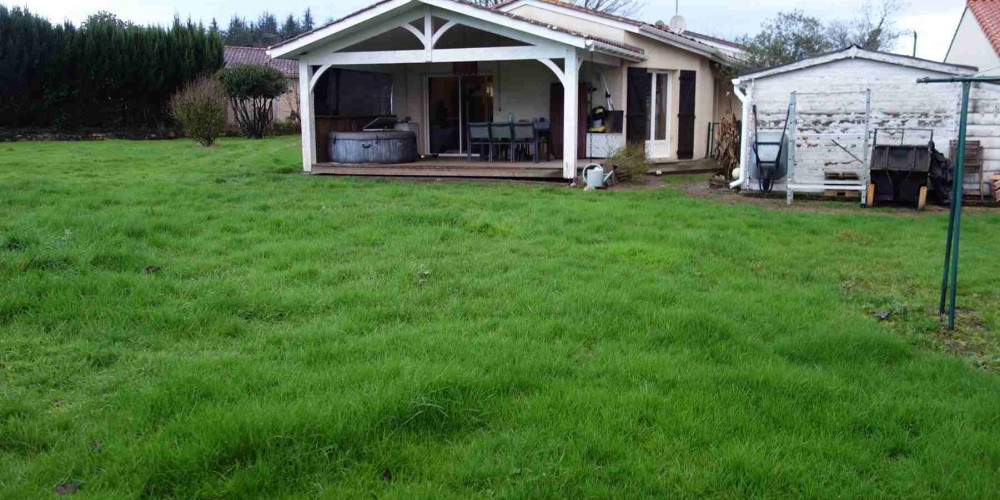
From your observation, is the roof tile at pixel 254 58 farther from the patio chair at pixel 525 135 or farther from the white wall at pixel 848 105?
the white wall at pixel 848 105

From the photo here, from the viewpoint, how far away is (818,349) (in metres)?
4.83

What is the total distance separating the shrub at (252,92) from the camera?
26844 millimetres

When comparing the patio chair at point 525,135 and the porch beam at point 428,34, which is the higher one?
the porch beam at point 428,34

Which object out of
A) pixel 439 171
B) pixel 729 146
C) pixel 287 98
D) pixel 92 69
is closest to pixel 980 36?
pixel 729 146

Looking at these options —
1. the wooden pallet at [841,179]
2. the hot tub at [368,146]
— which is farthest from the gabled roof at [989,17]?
the hot tub at [368,146]

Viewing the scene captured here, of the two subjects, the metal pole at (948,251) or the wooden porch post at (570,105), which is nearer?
the metal pole at (948,251)

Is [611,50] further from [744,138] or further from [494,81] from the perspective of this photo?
[494,81]

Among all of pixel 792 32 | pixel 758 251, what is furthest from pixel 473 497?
pixel 792 32

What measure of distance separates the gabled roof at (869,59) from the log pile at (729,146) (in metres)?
1.86

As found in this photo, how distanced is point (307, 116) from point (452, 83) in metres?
3.87

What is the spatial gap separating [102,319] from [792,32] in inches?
732

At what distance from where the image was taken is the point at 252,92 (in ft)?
89.8

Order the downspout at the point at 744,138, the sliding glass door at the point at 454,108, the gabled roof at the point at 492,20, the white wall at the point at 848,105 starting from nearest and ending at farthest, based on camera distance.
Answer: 1. the white wall at the point at 848,105
2. the gabled roof at the point at 492,20
3. the downspout at the point at 744,138
4. the sliding glass door at the point at 454,108

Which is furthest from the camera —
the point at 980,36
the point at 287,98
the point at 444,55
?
the point at 287,98
